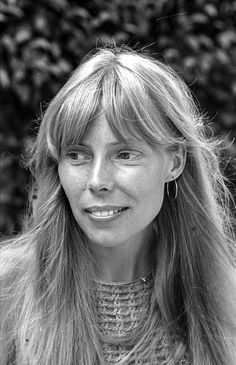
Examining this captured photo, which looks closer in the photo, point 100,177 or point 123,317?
point 100,177

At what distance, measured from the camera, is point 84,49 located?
328 centimetres

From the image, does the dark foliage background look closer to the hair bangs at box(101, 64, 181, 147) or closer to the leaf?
the leaf

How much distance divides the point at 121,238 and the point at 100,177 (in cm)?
19

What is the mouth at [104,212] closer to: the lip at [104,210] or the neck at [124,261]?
the lip at [104,210]

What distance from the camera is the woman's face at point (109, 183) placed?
1.95 meters

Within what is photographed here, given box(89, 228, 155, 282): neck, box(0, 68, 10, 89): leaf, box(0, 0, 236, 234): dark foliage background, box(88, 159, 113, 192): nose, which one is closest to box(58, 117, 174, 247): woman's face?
box(88, 159, 113, 192): nose

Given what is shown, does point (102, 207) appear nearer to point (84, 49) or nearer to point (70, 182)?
point (70, 182)

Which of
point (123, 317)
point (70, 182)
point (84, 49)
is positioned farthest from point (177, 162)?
point (84, 49)

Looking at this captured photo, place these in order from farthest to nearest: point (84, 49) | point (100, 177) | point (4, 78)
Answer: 1. point (84, 49)
2. point (4, 78)
3. point (100, 177)

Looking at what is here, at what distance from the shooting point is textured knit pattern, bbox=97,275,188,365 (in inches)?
83.7

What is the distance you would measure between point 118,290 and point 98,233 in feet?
0.88

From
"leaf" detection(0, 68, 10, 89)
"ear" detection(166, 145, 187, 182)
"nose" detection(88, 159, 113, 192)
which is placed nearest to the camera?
"nose" detection(88, 159, 113, 192)

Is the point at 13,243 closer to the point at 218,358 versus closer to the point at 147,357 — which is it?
the point at 147,357

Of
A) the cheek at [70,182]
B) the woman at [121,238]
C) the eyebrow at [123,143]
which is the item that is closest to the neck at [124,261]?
the woman at [121,238]
